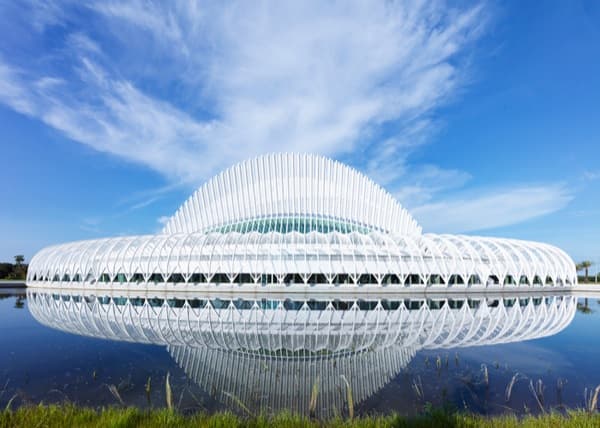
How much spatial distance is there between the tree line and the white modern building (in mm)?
18345

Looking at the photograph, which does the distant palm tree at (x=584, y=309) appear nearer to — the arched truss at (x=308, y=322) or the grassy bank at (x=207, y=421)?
the arched truss at (x=308, y=322)

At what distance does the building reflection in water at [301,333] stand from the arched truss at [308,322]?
0.05 metres

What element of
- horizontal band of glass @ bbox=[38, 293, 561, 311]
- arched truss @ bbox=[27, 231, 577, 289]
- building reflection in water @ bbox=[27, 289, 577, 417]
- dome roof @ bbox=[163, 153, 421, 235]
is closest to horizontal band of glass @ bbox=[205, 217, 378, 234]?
dome roof @ bbox=[163, 153, 421, 235]

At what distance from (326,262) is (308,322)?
15024 mm

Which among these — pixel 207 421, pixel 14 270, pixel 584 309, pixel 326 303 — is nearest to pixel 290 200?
pixel 326 303

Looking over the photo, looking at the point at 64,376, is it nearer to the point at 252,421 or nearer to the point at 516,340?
the point at 252,421

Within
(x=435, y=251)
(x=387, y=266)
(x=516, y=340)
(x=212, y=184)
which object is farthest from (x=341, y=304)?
(x=212, y=184)

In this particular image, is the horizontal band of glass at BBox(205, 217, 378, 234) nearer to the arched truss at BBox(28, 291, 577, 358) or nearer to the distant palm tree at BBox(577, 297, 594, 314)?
the arched truss at BBox(28, 291, 577, 358)

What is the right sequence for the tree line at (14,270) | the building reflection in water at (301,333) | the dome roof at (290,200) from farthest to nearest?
the tree line at (14,270) → the dome roof at (290,200) → the building reflection in water at (301,333)

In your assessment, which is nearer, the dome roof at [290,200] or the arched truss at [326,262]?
the arched truss at [326,262]

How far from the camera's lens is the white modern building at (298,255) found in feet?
108

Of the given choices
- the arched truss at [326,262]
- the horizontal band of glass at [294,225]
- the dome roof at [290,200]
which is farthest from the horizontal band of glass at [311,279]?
the dome roof at [290,200]

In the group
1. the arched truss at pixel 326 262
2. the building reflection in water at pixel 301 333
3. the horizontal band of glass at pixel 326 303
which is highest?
the arched truss at pixel 326 262

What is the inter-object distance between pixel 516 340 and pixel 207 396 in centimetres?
1344
